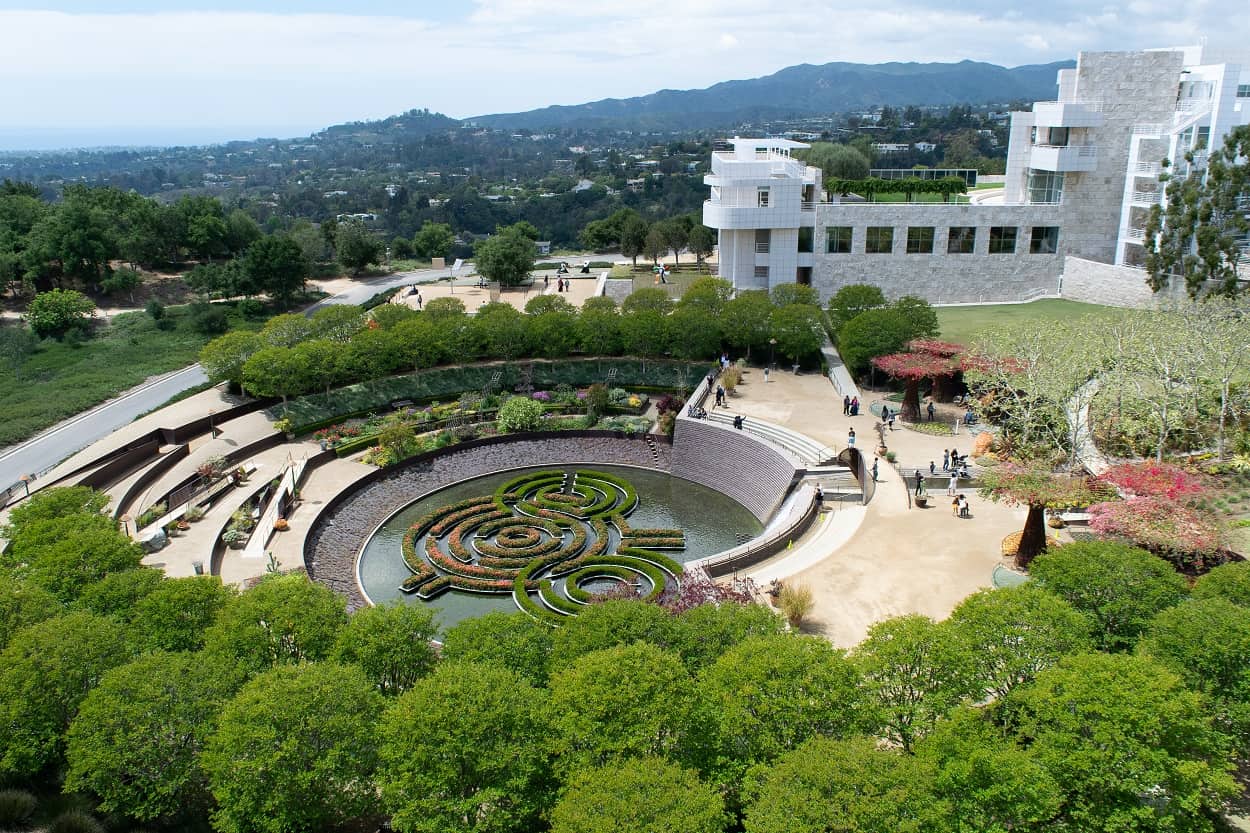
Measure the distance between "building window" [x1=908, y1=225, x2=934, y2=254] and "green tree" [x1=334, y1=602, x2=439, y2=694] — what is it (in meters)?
46.0

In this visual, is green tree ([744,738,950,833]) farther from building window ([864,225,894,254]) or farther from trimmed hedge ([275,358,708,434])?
building window ([864,225,894,254])

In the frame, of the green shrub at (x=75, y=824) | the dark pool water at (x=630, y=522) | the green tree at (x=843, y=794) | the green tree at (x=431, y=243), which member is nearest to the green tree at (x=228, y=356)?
the dark pool water at (x=630, y=522)

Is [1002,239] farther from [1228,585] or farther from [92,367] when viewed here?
[92,367]

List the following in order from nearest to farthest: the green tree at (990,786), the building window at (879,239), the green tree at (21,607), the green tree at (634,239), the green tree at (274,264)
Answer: the green tree at (990,786)
the green tree at (21,607)
the building window at (879,239)
the green tree at (274,264)
the green tree at (634,239)

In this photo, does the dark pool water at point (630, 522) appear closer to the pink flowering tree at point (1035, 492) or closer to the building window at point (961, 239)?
the pink flowering tree at point (1035, 492)

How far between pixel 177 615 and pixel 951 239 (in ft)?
165

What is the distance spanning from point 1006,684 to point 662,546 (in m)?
18.3

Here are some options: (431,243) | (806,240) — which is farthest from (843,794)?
(431,243)

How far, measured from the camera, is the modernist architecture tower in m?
53.8

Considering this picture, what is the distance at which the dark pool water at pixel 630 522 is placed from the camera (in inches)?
1283

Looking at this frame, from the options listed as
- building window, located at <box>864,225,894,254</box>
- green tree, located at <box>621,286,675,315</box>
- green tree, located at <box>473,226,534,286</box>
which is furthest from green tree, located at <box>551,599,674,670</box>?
green tree, located at <box>473,226,534,286</box>

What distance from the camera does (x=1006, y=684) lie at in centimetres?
1881

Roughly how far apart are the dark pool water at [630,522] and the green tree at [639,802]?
1618 centimetres

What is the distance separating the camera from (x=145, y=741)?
17.9m
